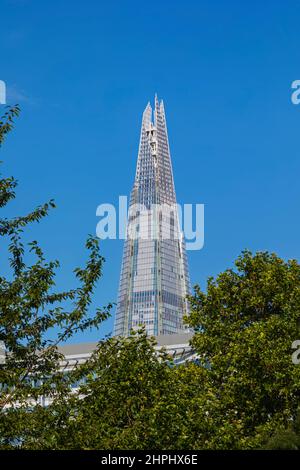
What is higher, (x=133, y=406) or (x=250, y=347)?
(x=250, y=347)

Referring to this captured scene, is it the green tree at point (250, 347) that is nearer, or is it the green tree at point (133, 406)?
the green tree at point (133, 406)

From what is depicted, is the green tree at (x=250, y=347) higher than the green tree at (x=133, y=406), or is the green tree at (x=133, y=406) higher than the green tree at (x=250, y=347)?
the green tree at (x=250, y=347)

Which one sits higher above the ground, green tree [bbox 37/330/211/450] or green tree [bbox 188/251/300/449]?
green tree [bbox 188/251/300/449]

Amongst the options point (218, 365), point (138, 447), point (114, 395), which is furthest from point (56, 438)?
point (218, 365)

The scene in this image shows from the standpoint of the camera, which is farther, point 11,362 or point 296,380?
point 296,380

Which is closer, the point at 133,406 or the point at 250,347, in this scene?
the point at 133,406

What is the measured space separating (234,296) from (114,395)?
19.7 m

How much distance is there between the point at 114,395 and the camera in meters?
38.1

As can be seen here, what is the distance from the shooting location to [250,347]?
4609 centimetres

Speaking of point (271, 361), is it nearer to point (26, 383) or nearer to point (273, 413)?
point (273, 413)

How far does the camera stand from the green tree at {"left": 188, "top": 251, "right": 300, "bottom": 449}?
4458 centimetres

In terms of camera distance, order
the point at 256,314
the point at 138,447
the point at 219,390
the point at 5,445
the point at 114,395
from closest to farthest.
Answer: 1. the point at 5,445
2. the point at 138,447
3. the point at 114,395
4. the point at 219,390
5. the point at 256,314

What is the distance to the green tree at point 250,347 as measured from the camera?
44.6 meters

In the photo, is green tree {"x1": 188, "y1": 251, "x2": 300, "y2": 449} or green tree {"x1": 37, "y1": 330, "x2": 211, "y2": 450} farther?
green tree {"x1": 188, "y1": 251, "x2": 300, "y2": 449}
